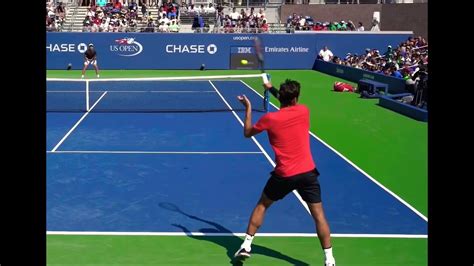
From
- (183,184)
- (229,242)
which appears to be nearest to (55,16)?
(183,184)

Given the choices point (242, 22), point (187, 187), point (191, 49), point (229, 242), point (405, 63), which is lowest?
point (229, 242)

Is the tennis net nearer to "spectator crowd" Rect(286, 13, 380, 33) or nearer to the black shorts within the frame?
"spectator crowd" Rect(286, 13, 380, 33)

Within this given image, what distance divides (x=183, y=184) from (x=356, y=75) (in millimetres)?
19244

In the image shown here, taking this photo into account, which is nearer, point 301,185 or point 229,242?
point 301,185

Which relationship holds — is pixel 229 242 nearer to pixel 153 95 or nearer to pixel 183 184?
pixel 183 184

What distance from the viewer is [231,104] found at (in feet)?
69.6

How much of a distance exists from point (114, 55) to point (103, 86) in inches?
331

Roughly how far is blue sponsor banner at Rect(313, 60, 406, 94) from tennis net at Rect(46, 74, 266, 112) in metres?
4.48

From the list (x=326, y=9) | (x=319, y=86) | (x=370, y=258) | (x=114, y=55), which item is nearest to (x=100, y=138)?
(x=370, y=258)

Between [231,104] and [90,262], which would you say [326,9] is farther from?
[90,262]

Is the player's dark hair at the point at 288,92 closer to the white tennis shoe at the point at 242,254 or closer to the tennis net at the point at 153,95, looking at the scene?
the white tennis shoe at the point at 242,254

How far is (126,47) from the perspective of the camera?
34375 millimetres

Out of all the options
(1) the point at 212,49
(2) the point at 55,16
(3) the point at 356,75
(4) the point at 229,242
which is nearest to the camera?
(4) the point at 229,242

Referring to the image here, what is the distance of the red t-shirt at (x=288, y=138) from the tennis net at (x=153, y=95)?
40.4 ft
